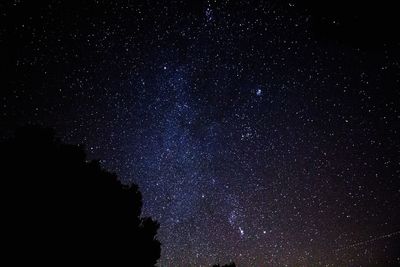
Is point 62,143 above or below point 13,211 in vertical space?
above

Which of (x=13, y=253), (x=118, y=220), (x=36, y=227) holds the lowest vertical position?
(x=13, y=253)

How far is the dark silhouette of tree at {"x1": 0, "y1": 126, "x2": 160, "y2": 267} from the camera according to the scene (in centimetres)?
519

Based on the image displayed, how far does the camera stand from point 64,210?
5785 mm

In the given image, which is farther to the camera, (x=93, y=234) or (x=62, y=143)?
(x=62, y=143)

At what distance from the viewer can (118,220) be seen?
6805 mm

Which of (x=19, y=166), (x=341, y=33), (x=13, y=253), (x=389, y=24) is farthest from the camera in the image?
(x=19, y=166)

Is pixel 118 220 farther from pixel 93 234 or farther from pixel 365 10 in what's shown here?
pixel 365 10

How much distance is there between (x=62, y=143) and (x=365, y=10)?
20.2ft

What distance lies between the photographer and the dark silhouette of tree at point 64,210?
519 cm

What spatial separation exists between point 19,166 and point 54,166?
633 millimetres

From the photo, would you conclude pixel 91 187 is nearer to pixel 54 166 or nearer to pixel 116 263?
pixel 54 166

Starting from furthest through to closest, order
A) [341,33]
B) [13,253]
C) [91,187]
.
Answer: [91,187], [13,253], [341,33]

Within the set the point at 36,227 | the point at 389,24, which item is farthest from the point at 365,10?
the point at 36,227

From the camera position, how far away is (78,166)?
6586 mm
